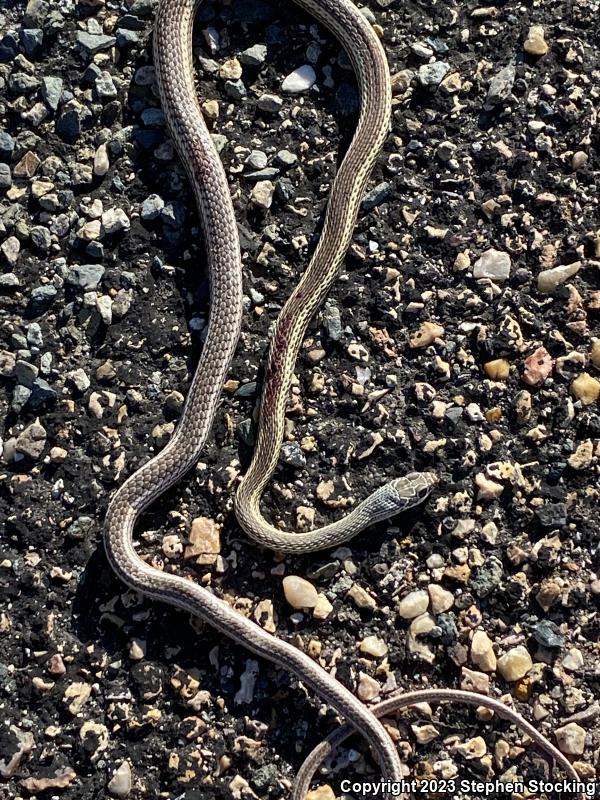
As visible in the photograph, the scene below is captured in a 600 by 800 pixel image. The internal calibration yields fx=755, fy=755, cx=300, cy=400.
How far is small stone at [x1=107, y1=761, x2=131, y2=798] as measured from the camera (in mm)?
3576

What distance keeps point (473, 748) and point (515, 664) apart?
446 millimetres

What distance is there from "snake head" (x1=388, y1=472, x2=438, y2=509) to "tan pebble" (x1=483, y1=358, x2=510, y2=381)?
647 millimetres

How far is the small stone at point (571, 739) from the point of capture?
3.61 meters

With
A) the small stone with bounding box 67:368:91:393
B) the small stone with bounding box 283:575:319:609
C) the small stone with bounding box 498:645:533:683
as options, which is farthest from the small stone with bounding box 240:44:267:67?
the small stone with bounding box 498:645:533:683

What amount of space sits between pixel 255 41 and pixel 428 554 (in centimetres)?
300

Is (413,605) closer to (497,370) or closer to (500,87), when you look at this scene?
(497,370)

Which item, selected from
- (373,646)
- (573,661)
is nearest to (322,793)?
(373,646)

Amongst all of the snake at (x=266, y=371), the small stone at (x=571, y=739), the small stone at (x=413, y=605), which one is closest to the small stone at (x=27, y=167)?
the snake at (x=266, y=371)

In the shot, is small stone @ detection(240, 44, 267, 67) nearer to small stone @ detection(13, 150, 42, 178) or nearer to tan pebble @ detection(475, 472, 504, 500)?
small stone @ detection(13, 150, 42, 178)

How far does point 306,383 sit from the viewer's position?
4.04 m

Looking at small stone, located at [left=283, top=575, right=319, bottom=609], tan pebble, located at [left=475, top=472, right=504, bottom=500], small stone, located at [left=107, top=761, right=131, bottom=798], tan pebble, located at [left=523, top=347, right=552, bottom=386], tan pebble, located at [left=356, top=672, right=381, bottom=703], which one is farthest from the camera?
tan pebble, located at [left=523, top=347, right=552, bottom=386]

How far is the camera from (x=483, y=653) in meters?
3.71

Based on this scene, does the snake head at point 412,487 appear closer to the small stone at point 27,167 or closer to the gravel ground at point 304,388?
the gravel ground at point 304,388

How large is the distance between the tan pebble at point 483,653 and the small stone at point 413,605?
0.28m
